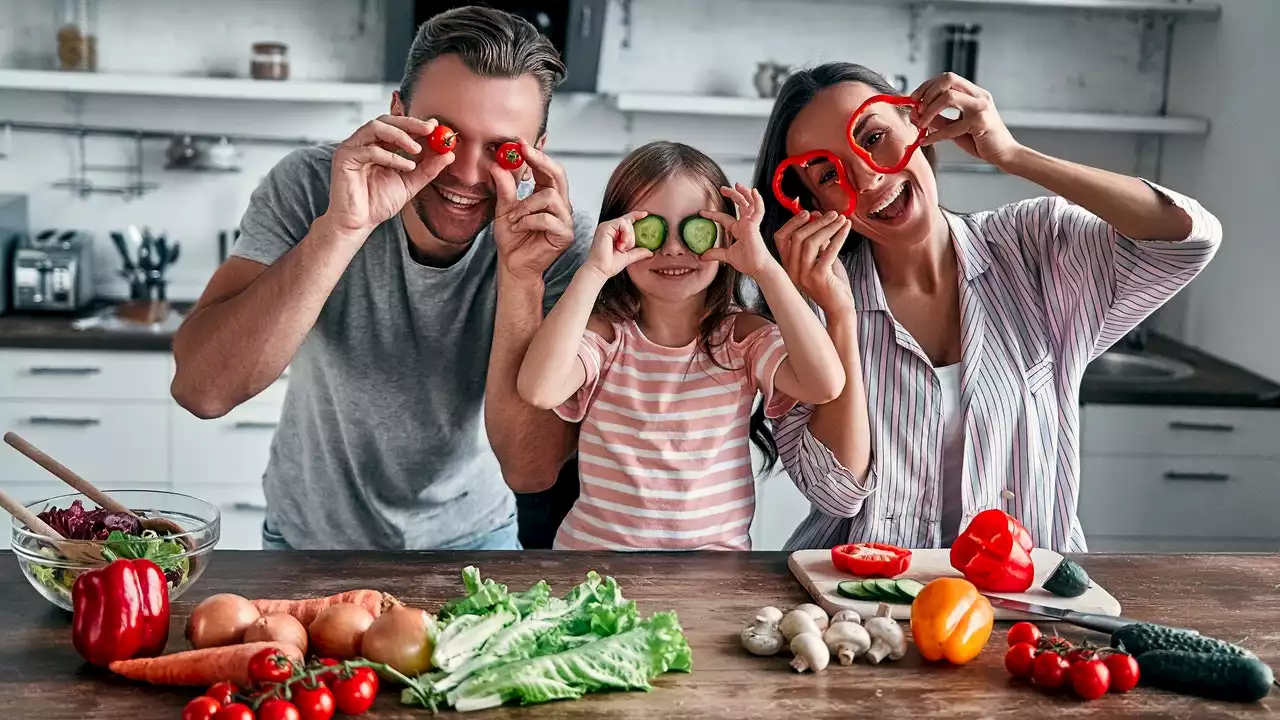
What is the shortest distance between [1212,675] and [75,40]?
3.83m

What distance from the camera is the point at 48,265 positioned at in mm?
3908

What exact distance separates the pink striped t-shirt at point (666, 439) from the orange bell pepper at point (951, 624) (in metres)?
0.55

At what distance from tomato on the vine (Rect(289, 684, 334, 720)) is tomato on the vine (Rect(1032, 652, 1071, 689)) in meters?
0.79

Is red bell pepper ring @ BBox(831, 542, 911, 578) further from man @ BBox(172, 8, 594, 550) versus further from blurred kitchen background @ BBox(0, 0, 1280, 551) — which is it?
blurred kitchen background @ BBox(0, 0, 1280, 551)

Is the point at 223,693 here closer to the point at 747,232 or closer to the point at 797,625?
the point at 797,625

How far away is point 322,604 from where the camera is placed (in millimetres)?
1518

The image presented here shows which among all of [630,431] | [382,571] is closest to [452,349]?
[630,431]

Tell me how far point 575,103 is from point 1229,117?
2.16 meters

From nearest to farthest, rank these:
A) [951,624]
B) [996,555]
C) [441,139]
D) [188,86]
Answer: [951,624] < [996,555] < [441,139] < [188,86]

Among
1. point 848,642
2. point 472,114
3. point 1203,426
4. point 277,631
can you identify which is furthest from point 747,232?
point 1203,426

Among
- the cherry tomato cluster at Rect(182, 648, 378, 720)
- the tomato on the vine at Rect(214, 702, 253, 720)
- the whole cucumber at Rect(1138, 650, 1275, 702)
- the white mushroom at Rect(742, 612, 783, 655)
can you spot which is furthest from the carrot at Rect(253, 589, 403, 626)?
the whole cucumber at Rect(1138, 650, 1275, 702)

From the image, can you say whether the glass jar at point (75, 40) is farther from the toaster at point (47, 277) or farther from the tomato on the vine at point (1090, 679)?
the tomato on the vine at point (1090, 679)

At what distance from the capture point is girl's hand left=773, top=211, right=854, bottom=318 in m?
1.95

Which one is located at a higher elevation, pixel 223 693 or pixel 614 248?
pixel 614 248
